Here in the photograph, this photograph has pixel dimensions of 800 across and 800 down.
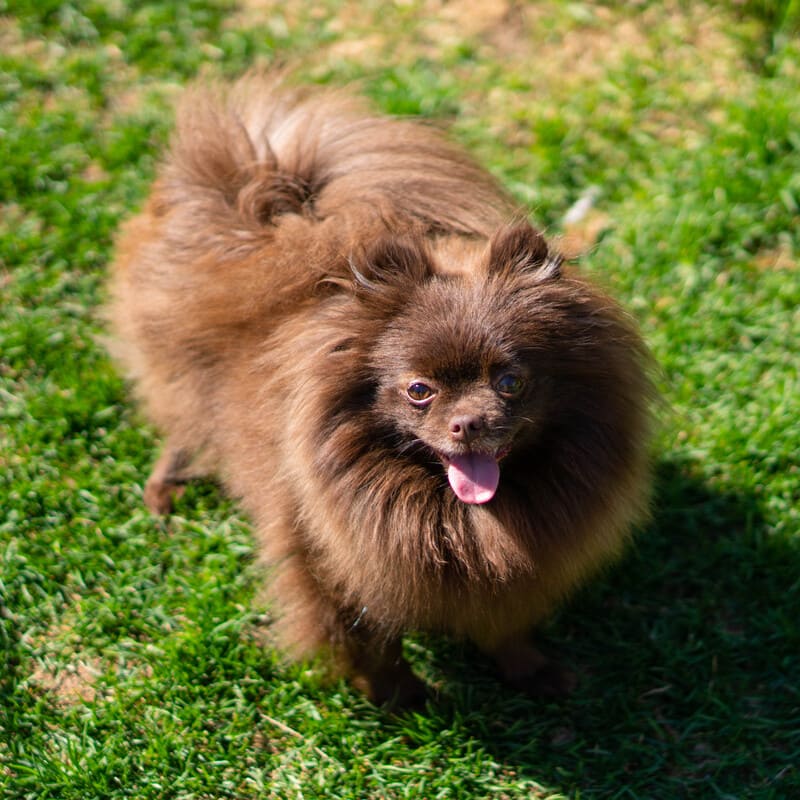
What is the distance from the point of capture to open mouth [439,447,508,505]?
3.07m

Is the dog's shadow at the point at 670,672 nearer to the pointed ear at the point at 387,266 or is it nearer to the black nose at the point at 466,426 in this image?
the black nose at the point at 466,426

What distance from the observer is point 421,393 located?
3.07 meters

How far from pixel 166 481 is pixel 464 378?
6.24 feet

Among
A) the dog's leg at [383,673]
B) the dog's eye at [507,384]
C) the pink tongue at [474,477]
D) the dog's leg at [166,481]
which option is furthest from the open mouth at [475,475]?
the dog's leg at [166,481]

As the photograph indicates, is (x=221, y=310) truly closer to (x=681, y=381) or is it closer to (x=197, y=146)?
(x=197, y=146)

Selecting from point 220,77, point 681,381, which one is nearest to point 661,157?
point 681,381

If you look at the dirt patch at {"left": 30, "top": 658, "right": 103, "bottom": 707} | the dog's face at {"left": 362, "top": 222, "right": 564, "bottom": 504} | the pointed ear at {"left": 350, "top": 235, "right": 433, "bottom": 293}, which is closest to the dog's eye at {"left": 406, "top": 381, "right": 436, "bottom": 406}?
the dog's face at {"left": 362, "top": 222, "right": 564, "bottom": 504}

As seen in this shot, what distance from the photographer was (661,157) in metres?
5.49

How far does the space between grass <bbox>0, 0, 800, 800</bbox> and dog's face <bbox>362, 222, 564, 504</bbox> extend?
84 cm

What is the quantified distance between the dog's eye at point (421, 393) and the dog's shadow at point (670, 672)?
1.35 metres

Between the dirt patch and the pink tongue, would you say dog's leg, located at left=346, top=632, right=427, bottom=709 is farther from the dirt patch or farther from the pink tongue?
the dirt patch

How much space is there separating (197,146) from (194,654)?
1.91 m

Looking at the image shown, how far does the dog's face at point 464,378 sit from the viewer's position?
3018 mm

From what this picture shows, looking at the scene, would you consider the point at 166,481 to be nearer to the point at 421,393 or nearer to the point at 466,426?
the point at 421,393
